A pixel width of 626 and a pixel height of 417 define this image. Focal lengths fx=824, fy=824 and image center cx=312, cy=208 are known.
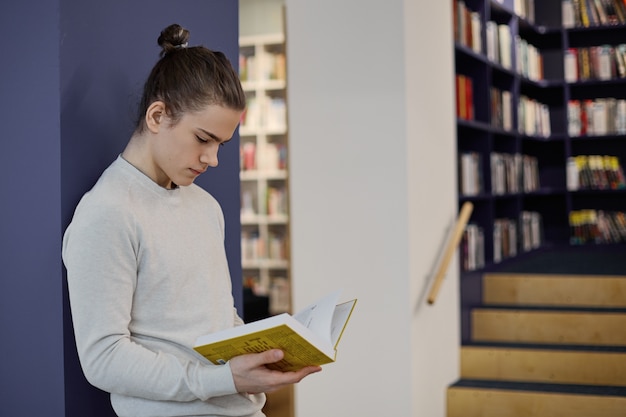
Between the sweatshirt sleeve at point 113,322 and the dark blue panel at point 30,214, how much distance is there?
18 centimetres

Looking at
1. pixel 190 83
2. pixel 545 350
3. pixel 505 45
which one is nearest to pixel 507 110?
pixel 505 45

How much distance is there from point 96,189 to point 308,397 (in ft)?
8.62

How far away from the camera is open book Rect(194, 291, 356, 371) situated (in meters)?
1.35

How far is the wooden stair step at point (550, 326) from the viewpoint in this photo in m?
4.57

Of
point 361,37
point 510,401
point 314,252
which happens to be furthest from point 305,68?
point 510,401

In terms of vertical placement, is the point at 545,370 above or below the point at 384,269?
below

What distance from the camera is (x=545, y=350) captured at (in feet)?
14.4

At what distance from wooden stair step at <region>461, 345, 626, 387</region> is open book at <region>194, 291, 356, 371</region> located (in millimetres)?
3094

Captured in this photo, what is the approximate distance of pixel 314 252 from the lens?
12.7 ft

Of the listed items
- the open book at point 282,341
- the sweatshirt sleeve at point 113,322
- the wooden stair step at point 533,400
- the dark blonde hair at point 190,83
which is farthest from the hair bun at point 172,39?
the wooden stair step at point 533,400

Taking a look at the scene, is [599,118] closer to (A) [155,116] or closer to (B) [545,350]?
(B) [545,350]

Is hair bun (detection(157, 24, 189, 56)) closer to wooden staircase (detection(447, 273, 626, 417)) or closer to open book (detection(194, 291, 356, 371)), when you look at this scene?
open book (detection(194, 291, 356, 371))

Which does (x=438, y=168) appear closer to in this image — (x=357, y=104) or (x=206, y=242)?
(x=357, y=104)

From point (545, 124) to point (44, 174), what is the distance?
561 cm
